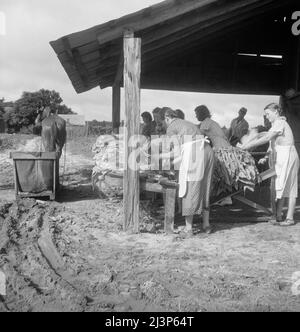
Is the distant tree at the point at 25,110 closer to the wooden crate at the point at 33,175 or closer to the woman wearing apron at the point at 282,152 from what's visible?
the wooden crate at the point at 33,175

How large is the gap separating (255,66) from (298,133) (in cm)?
251

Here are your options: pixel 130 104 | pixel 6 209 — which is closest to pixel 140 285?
pixel 130 104

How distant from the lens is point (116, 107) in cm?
1174

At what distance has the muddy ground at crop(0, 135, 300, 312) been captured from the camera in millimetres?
3785

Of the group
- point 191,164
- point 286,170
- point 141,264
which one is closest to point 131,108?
point 191,164

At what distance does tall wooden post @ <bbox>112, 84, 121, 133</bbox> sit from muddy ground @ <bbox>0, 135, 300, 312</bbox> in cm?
424

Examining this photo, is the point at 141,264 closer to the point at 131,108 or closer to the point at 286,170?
the point at 131,108

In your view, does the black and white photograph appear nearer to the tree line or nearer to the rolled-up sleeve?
the rolled-up sleeve

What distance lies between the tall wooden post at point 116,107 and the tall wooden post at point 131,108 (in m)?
5.30

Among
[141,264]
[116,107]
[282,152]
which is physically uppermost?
[116,107]

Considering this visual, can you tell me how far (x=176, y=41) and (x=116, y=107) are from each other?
373cm

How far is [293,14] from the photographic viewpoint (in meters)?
10.3

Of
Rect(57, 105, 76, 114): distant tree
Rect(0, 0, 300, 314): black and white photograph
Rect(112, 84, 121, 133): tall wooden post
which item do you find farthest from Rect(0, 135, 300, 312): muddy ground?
Rect(57, 105, 76, 114): distant tree

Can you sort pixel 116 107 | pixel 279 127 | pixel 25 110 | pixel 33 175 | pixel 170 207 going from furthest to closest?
1. pixel 25 110
2. pixel 116 107
3. pixel 33 175
4. pixel 279 127
5. pixel 170 207
